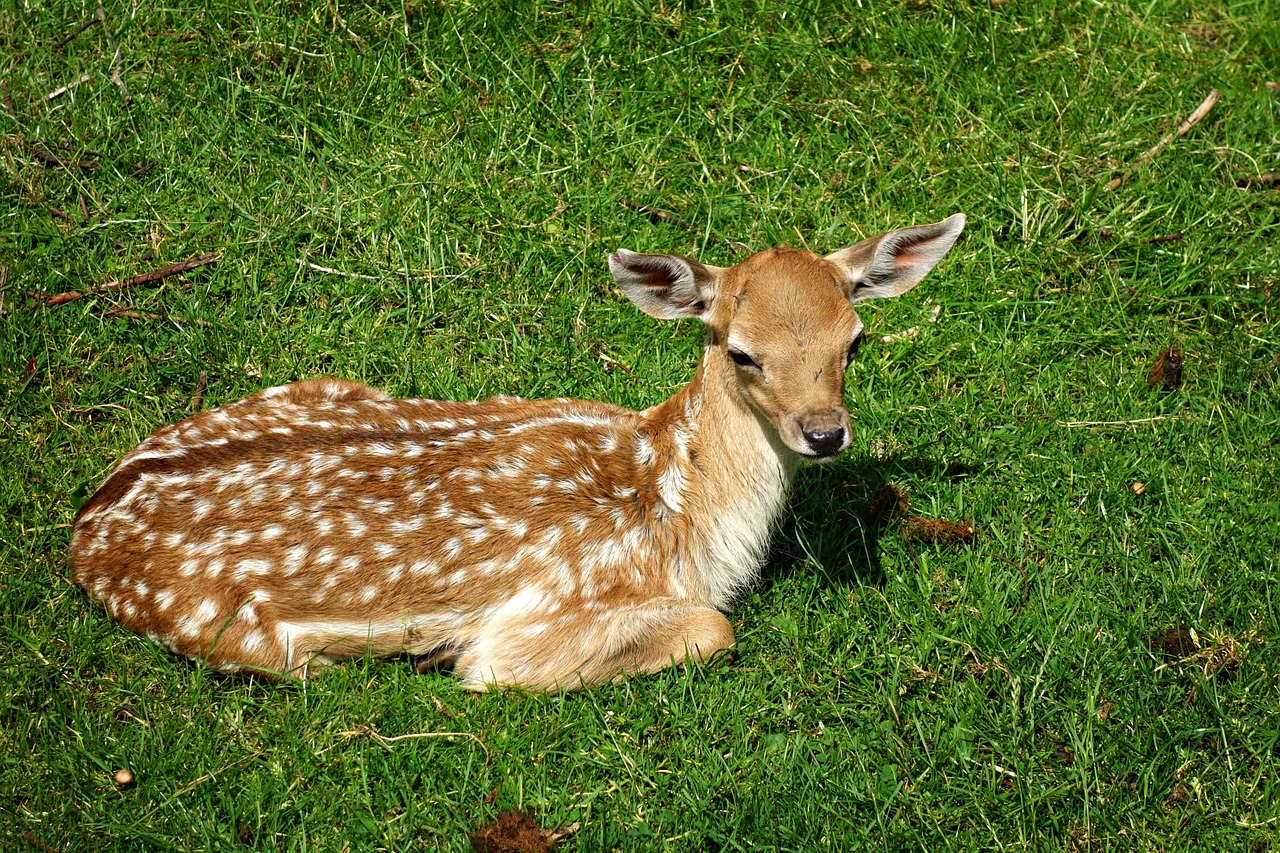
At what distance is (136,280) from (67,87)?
116 cm

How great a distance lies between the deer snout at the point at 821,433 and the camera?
3.92 meters

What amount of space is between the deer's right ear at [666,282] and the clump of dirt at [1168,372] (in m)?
2.09

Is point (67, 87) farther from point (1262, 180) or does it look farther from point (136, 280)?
point (1262, 180)

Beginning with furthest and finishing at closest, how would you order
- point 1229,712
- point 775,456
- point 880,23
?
point 880,23, point 775,456, point 1229,712

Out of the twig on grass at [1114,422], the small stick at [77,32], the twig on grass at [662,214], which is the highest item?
the small stick at [77,32]

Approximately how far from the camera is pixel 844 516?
189 inches

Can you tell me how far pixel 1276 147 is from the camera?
6.02 m

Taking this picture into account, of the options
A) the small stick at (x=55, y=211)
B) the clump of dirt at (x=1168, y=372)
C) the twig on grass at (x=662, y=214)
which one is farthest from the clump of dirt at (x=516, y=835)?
the small stick at (x=55, y=211)

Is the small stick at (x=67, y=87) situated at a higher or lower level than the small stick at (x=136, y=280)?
higher

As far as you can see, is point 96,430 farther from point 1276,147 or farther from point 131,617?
point 1276,147

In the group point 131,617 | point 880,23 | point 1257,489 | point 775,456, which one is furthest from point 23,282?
point 1257,489

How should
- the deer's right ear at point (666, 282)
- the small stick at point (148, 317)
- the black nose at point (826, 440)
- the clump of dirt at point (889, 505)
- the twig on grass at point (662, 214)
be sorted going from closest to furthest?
the black nose at point (826, 440), the deer's right ear at point (666, 282), the clump of dirt at point (889, 505), the small stick at point (148, 317), the twig on grass at point (662, 214)

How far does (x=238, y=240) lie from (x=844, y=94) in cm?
301

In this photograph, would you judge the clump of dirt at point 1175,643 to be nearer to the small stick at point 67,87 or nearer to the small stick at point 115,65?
the small stick at point 115,65
